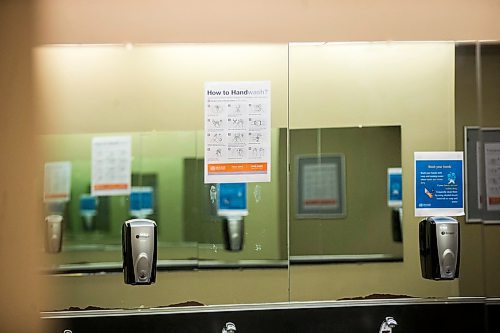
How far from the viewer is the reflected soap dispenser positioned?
1796 millimetres

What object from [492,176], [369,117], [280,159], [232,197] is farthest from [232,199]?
[492,176]

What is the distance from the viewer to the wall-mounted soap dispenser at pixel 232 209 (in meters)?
1.84

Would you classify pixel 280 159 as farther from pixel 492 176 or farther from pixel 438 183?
pixel 492 176

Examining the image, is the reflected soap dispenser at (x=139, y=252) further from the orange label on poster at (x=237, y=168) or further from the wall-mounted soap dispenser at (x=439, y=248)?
the wall-mounted soap dispenser at (x=439, y=248)

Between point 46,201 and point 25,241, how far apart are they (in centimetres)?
13

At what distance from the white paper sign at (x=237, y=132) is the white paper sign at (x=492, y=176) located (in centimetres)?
71

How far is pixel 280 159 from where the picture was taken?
6.09ft

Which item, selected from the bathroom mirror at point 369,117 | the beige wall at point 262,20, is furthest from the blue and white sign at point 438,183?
the beige wall at point 262,20

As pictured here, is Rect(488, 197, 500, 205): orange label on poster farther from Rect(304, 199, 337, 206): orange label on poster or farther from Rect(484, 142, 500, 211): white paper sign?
Rect(304, 199, 337, 206): orange label on poster

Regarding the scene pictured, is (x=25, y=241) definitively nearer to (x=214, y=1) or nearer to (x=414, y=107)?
(x=214, y=1)

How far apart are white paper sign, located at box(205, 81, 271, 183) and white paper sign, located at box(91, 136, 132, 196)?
247 mm

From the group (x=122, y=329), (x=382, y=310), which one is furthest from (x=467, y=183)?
(x=122, y=329)

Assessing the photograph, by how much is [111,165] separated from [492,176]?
1210 millimetres

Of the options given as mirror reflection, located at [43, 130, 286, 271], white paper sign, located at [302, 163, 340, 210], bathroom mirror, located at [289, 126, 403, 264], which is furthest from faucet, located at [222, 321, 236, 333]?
white paper sign, located at [302, 163, 340, 210]
